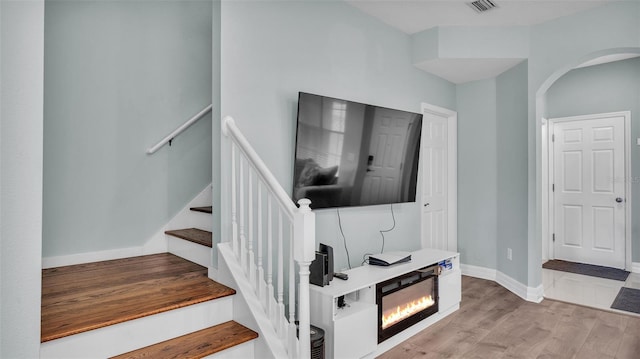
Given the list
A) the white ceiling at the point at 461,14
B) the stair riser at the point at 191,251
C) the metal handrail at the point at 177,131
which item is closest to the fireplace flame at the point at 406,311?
the stair riser at the point at 191,251

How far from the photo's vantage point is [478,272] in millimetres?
4500

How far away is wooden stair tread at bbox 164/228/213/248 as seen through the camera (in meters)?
2.65

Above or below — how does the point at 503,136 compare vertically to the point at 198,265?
above

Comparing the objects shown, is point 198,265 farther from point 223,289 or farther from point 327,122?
point 327,122

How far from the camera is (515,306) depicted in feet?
11.5

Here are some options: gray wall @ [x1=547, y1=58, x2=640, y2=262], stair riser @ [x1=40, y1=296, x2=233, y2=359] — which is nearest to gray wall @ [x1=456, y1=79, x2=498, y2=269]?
gray wall @ [x1=547, y1=58, x2=640, y2=262]

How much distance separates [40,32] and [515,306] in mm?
4009

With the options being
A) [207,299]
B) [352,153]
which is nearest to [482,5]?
[352,153]

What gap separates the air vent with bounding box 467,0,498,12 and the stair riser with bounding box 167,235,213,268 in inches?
118

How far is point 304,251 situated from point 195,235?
1.48 metres

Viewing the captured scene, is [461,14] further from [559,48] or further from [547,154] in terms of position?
[547,154]

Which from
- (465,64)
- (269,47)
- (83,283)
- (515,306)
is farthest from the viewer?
(465,64)

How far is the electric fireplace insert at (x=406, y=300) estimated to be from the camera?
264 cm

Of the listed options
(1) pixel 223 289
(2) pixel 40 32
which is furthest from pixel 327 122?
(2) pixel 40 32
